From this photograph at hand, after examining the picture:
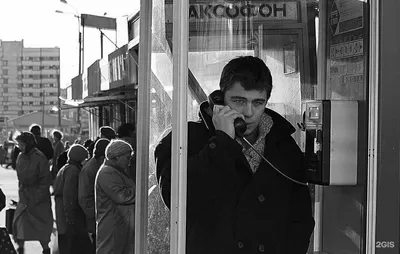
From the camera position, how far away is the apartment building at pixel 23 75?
5.01m

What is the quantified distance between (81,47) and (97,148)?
93.1 inches

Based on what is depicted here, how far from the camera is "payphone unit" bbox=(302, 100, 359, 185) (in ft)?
11.2

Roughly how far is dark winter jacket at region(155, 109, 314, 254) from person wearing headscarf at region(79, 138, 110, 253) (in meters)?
3.84

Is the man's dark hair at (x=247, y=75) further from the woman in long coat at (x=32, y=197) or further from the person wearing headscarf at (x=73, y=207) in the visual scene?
the woman in long coat at (x=32, y=197)

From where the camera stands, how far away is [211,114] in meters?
3.40

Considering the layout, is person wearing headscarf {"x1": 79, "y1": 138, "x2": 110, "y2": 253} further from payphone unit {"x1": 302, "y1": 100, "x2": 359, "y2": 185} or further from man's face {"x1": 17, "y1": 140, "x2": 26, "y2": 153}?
payphone unit {"x1": 302, "y1": 100, "x2": 359, "y2": 185}

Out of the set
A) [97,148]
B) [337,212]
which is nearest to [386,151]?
[337,212]

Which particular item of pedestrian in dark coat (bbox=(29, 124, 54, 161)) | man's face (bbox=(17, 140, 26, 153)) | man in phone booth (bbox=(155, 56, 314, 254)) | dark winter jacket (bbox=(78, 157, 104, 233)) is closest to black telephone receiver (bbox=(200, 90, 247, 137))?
man in phone booth (bbox=(155, 56, 314, 254))

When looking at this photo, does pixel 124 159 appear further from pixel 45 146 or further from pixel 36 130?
pixel 45 146

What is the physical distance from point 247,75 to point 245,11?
56 cm

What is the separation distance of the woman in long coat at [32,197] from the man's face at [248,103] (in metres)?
5.29

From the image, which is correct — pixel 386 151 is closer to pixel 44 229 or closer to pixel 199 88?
pixel 199 88

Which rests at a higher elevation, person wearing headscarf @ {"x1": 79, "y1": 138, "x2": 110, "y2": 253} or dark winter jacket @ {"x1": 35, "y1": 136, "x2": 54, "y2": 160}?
dark winter jacket @ {"x1": 35, "y1": 136, "x2": 54, "y2": 160}

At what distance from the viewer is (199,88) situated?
12.0 feet
